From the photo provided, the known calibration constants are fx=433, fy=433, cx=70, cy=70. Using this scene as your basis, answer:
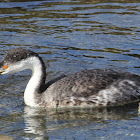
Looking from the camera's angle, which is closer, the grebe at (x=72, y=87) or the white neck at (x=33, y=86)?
the grebe at (x=72, y=87)

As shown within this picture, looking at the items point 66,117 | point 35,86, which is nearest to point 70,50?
point 35,86

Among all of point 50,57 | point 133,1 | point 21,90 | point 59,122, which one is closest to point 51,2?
point 133,1

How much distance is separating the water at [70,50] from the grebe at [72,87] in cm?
21

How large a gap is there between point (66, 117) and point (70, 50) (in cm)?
464

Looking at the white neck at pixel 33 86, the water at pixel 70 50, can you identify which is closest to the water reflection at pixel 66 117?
the water at pixel 70 50

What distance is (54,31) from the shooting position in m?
15.3

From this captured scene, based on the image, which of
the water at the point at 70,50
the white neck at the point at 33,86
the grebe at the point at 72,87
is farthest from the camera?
the white neck at the point at 33,86

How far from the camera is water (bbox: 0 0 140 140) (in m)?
8.40

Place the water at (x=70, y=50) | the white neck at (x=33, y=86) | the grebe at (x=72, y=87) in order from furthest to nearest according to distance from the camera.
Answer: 1. the white neck at (x=33, y=86)
2. the grebe at (x=72, y=87)
3. the water at (x=70, y=50)

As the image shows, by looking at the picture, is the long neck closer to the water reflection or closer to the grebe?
the grebe

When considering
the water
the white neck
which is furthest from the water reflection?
the white neck

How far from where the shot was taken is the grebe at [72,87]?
31.3ft

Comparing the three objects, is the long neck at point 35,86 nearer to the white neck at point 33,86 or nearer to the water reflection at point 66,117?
the white neck at point 33,86

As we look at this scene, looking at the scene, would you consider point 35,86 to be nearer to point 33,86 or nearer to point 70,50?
point 33,86
